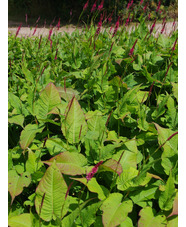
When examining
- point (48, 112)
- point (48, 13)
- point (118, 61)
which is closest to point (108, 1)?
point (48, 13)

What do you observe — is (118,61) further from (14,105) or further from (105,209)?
(105,209)

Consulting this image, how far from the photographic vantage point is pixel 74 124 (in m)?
1.42

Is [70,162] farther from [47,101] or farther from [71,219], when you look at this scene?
[47,101]

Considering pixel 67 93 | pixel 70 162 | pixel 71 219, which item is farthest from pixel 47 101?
pixel 71 219

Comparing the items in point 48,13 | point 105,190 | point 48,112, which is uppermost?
point 48,13

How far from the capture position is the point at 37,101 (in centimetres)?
158

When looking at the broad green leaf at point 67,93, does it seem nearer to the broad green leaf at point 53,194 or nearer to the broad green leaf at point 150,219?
the broad green leaf at point 53,194

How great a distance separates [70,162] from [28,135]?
283mm

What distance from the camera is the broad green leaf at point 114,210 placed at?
105 centimetres

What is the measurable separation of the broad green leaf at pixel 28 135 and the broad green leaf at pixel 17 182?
0.13m

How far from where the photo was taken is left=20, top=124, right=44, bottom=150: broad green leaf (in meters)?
1.30

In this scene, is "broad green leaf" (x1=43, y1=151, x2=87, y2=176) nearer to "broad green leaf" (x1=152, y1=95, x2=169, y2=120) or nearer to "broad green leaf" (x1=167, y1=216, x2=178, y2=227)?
"broad green leaf" (x1=167, y1=216, x2=178, y2=227)

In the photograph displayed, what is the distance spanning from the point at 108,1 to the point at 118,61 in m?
10.1

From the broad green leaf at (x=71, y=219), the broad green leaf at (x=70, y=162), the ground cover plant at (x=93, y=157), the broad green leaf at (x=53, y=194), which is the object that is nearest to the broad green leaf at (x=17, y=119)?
the ground cover plant at (x=93, y=157)
